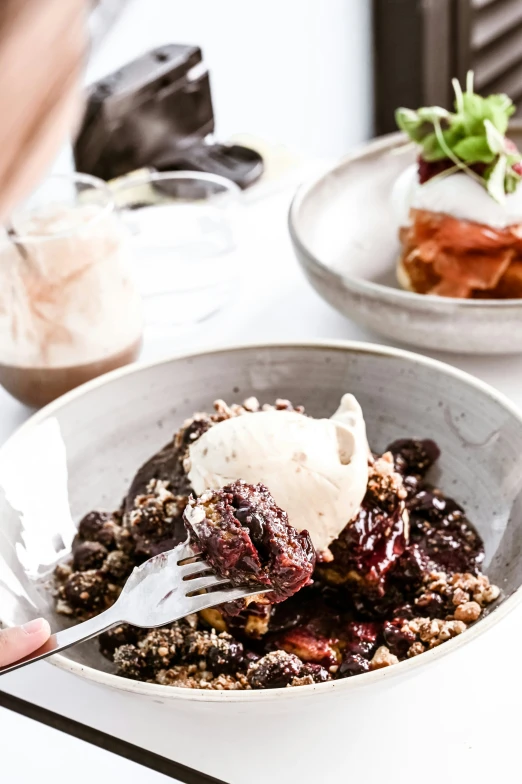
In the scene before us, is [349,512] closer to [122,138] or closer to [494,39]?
[122,138]

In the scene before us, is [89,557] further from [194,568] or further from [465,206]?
[465,206]

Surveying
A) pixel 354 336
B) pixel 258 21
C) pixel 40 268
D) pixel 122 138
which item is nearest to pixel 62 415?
pixel 40 268

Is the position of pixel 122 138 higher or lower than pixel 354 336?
higher

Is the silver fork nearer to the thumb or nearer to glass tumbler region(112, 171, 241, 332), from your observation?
the thumb

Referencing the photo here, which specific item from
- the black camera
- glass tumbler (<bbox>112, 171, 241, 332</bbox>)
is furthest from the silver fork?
the black camera

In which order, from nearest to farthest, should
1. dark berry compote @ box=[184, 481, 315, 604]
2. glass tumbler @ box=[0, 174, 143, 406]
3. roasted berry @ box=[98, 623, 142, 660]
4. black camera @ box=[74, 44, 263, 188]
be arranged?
dark berry compote @ box=[184, 481, 315, 604] < roasted berry @ box=[98, 623, 142, 660] < glass tumbler @ box=[0, 174, 143, 406] < black camera @ box=[74, 44, 263, 188]

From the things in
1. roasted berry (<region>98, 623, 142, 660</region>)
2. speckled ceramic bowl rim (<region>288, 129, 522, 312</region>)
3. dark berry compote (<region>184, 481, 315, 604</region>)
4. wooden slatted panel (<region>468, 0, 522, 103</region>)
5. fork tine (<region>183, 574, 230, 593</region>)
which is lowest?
wooden slatted panel (<region>468, 0, 522, 103</region>)

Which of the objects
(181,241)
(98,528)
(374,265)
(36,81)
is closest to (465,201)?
(374,265)
